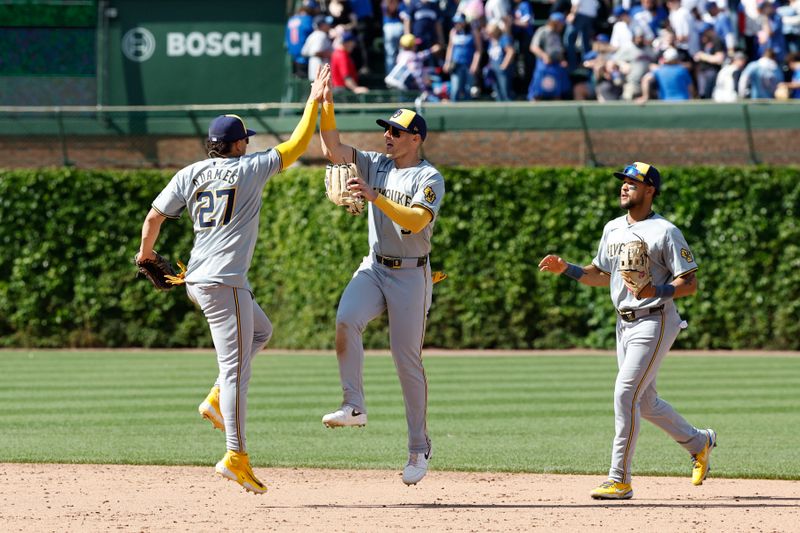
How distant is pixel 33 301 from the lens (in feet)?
69.7

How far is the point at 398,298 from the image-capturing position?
779 centimetres

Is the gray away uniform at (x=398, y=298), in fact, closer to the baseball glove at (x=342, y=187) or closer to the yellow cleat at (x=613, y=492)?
the baseball glove at (x=342, y=187)

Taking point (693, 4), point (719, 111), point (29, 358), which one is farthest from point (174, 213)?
point (693, 4)

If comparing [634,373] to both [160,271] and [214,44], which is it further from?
[214,44]

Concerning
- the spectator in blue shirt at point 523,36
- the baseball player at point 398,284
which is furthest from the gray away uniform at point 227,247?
the spectator in blue shirt at point 523,36

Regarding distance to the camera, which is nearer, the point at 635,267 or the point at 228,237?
the point at 228,237

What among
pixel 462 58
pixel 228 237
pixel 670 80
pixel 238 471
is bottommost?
pixel 238 471

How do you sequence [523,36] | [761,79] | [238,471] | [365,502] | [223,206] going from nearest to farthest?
1. [238,471]
2. [223,206]
3. [365,502]
4. [761,79]
5. [523,36]

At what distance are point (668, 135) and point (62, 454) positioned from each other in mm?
12769

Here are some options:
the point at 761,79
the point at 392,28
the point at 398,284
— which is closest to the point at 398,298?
the point at 398,284

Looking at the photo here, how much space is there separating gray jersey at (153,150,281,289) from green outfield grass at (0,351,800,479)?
240 centimetres

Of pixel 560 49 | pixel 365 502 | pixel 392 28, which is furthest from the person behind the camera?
pixel 392 28

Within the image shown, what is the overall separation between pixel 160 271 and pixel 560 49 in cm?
1465

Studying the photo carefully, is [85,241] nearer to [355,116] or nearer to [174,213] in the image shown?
[355,116]
